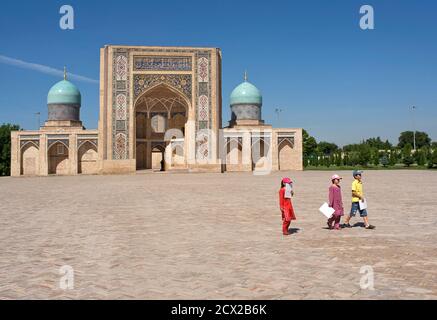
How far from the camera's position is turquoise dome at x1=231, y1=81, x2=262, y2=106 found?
37.5m

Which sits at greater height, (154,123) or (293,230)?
(154,123)

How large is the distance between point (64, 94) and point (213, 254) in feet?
109

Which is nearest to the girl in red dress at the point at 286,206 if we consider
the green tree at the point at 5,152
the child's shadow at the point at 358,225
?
the child's shadow at the point at 358,225

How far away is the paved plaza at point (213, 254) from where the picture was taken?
365cm

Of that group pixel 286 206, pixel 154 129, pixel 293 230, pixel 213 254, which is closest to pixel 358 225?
pixel 293 230

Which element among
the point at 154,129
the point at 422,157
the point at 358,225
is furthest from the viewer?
the point at 422,157

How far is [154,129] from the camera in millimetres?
36406

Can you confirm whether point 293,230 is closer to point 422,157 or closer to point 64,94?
point 64,94

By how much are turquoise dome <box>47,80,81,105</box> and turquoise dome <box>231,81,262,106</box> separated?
1396 cm

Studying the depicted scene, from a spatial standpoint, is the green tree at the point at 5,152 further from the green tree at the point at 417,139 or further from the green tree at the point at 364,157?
the green tree at the point at 417,139

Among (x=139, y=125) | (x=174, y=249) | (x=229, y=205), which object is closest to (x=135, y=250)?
(x=174, y=249)

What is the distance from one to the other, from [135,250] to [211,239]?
1.18 m
